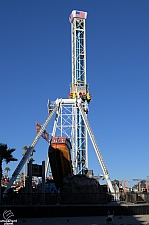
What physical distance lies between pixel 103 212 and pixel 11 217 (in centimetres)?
601

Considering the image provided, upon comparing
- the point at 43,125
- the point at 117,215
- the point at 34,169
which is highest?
the point at 43,125

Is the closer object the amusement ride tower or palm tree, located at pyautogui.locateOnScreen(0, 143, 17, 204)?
palm tree, located at pyautogui.locateOnScreen(0, 143, 17, 204)

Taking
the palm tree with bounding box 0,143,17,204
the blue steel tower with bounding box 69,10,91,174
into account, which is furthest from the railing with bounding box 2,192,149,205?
the blue steel tower with bounding box 69,10,91,174

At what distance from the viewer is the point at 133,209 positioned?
78.2ft

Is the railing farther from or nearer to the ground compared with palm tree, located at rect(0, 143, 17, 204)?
nearer to the ground

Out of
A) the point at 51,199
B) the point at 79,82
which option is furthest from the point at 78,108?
the point at 51,199

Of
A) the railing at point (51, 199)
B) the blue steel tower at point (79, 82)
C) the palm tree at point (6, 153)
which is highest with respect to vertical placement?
the blue steel tower at point (79, 82)

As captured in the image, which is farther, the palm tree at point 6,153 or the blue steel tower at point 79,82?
the blue steel tower at point 79,82

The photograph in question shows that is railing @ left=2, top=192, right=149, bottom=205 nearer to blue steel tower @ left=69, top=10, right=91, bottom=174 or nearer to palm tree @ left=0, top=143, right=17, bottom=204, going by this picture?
palm tree @ left=0, top=143, right=17, bottom=204

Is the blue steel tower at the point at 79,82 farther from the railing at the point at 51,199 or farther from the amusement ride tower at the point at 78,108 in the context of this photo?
the railing at the point at 51,199

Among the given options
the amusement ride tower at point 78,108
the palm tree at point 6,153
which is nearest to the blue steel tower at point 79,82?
the amusement ride tower at point 78,108

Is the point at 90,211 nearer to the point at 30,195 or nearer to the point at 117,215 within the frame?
the point at 117,215

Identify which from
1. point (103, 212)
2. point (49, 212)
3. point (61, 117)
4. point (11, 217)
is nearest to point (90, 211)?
point (103, 212)

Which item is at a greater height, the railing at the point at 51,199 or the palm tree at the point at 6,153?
the palm tree at the point at 6,153
